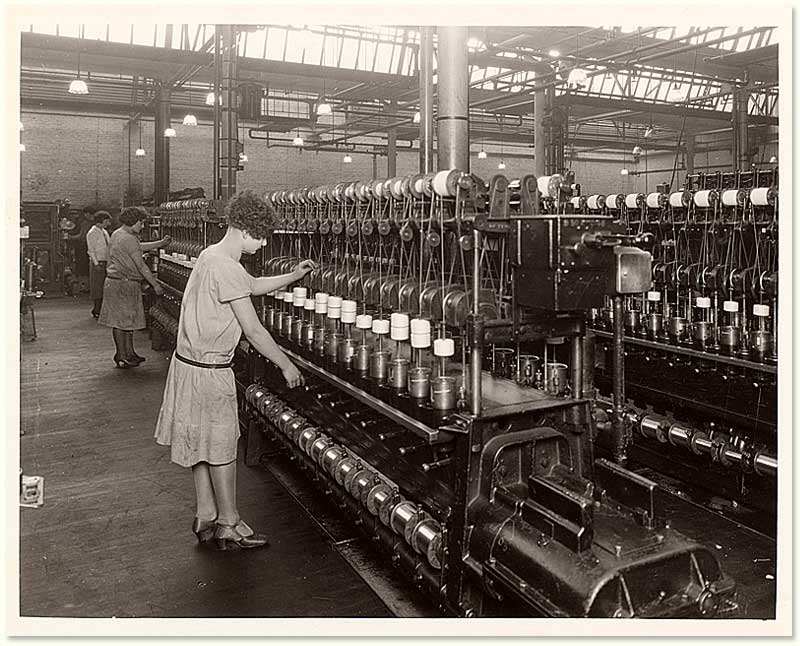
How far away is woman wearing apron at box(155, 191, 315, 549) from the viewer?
2.86m

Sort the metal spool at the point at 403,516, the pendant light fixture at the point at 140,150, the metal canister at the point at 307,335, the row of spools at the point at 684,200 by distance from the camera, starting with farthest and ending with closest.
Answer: the pendant light fixture at the point at 140,150 → the metal canister at the point at 307,335 → the row of spools at the point at 684,200 → the metal spool at the point at 403,516

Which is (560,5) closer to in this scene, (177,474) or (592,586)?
(592,586)

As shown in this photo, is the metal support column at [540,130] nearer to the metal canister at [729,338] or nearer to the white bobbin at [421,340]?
the metal canister at [729,338]

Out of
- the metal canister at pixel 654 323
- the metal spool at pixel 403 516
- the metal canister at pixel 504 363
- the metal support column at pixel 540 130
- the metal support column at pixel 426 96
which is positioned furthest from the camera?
the metal support column at pixel 540 130

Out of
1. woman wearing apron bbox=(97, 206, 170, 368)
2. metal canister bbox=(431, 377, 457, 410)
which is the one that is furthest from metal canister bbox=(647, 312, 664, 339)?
woman wearing apron bbox=(97, 206, 170, 368)

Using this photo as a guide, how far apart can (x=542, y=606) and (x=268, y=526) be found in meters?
1.59

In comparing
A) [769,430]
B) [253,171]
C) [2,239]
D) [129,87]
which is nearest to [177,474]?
[2,239]

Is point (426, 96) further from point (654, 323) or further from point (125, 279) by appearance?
point (125, 279)

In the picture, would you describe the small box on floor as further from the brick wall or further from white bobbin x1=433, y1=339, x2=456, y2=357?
the brick wall

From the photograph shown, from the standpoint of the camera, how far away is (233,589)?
2.69 metres

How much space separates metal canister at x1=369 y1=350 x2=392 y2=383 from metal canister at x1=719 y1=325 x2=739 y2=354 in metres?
1.65

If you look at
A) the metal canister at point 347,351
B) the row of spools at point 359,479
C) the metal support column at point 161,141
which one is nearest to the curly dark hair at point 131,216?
the row of spools at point 359,479

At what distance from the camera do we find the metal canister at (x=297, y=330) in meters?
3.75

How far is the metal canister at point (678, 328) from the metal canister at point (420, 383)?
5.84 ft
